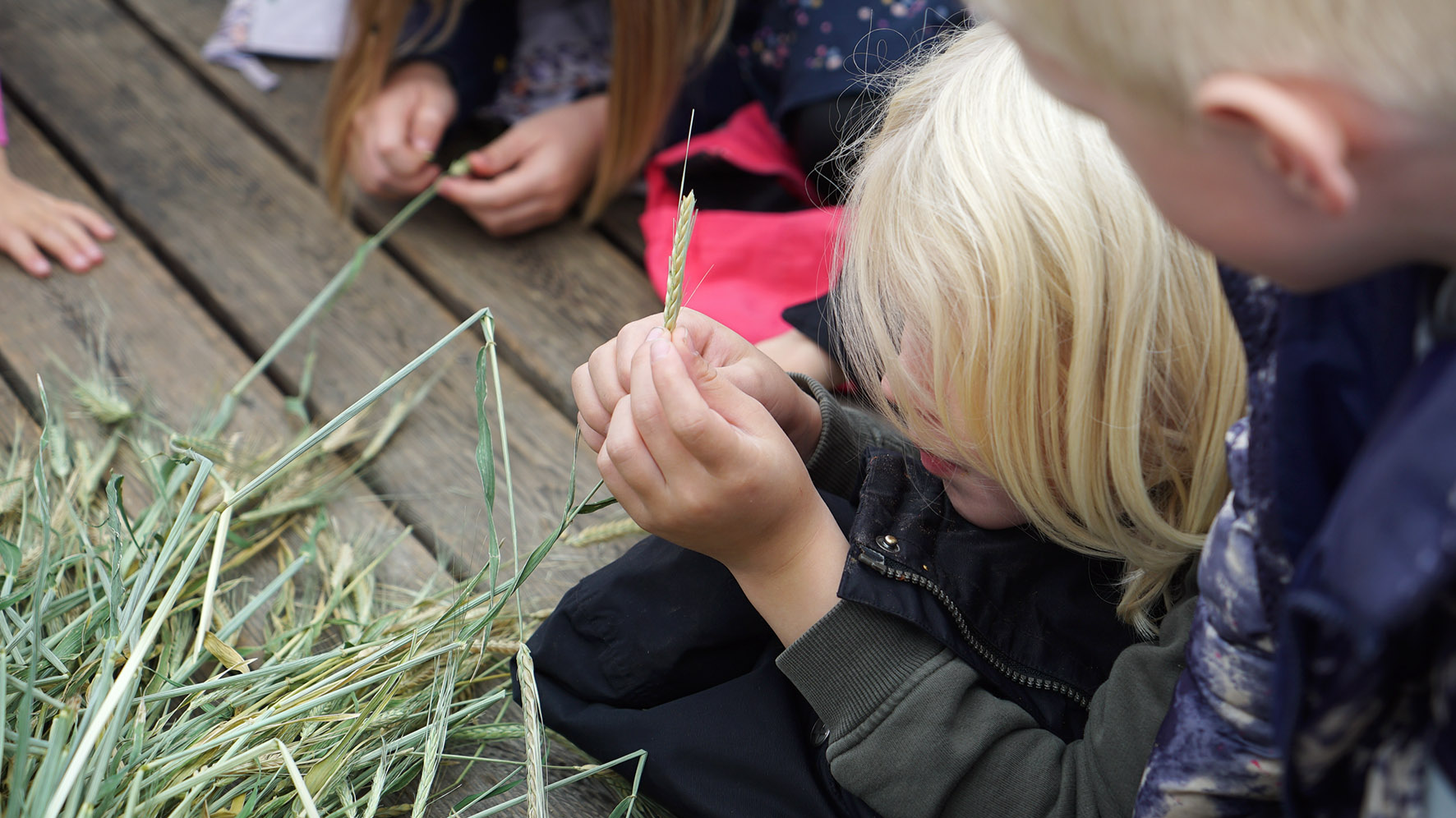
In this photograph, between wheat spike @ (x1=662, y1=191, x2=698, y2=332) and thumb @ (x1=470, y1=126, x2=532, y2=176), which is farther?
thumb @ (x1=470, y1=126, x2=532, y2=176)

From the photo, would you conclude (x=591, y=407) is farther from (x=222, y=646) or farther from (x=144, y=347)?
(x=144, y=347)

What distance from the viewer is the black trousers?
2.95 feet

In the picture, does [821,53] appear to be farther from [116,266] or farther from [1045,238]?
[116,266]

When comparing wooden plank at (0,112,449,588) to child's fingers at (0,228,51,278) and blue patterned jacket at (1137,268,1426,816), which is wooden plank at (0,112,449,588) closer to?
child's fingers at (0,228,51,278)

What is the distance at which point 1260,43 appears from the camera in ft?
1.36

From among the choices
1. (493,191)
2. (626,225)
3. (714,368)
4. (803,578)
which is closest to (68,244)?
(493,191)

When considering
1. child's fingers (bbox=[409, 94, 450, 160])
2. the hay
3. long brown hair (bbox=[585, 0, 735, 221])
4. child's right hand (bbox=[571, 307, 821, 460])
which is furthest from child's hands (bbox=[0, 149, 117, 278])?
child's right hand (bbox=[571, 307, 821, 460])

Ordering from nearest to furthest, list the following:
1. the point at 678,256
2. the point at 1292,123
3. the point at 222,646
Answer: the point at 1292,123, the point at 678,256, the point at 222,646

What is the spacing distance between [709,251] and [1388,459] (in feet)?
3.79

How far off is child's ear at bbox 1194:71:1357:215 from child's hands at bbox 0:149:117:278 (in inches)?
58.5

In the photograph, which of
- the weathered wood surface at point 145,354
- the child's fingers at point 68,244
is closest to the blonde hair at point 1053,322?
the weathered wood surface at point 145,354

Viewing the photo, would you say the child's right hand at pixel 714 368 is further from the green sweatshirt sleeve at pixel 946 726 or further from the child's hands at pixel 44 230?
the child's hands at pixel 44 230

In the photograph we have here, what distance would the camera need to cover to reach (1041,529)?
0.87m

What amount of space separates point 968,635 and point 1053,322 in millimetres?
270
